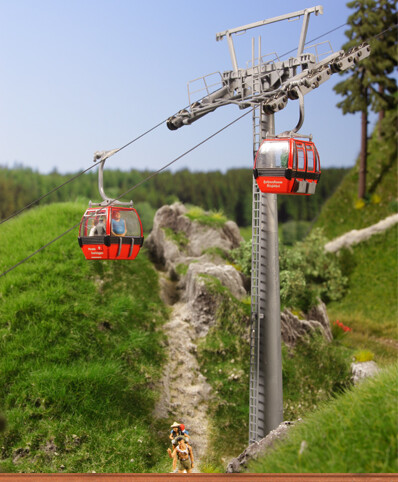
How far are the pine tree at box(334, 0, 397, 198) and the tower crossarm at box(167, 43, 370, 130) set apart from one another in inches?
735

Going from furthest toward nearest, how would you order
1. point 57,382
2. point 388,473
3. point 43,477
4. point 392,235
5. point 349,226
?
point 349,226
point 392,235
point 57,382
point 43,477
point 388,473

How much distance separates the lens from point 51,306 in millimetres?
16922

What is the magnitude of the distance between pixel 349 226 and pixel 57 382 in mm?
22885

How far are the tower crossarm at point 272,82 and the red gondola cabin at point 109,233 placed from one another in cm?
308

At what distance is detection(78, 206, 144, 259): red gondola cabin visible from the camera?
11914 millimetres

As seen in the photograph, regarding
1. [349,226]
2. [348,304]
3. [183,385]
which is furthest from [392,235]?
[183,385]

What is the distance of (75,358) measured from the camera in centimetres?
1574

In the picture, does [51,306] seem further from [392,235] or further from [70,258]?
[392,235]

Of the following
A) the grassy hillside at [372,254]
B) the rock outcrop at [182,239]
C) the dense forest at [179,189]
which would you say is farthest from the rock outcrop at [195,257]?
the dense forest at [179,189]

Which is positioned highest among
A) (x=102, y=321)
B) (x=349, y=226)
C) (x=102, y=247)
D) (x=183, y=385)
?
(x=349, y=226)

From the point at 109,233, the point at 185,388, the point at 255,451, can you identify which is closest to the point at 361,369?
the point at 185,388

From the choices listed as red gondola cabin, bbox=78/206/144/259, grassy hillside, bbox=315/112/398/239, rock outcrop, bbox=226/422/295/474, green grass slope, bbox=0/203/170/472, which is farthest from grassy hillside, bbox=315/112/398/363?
red gondola cabin, bbox=78/206/144/259

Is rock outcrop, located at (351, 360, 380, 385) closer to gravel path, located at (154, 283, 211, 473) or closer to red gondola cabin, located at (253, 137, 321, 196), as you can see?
gravel path, located at (154, 283, 211, 473)

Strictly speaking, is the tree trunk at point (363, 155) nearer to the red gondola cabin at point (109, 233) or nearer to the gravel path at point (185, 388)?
the gravel path at point (185, 388)
